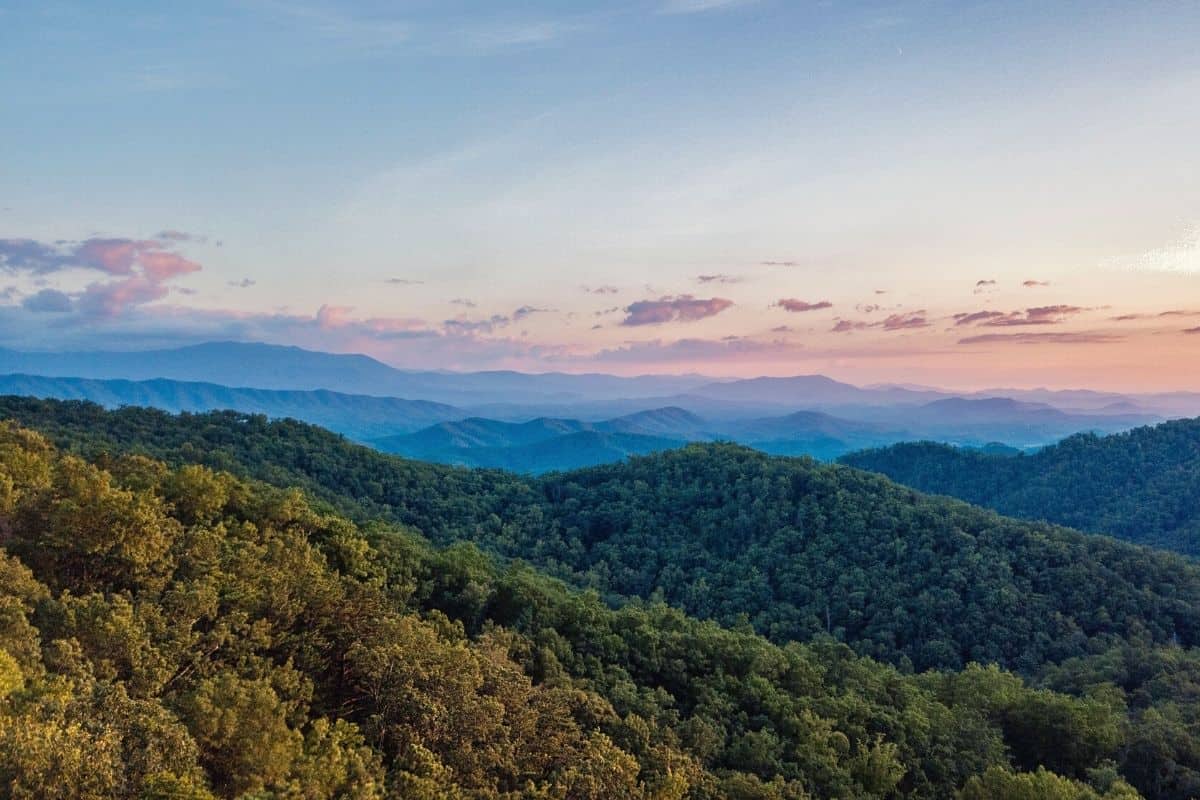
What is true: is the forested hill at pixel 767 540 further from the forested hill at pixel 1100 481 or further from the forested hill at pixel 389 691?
the forested hill at pixel 1100 481

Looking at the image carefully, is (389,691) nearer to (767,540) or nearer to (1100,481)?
(767,540)

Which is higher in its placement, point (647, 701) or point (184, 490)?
point (184, 490)

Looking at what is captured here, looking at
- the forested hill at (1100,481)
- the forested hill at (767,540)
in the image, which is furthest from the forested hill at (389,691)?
the forested hill at (1100,481)

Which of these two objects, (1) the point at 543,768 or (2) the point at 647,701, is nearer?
(1) the point at 543,768

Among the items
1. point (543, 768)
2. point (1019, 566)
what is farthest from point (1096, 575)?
point (543, 768)

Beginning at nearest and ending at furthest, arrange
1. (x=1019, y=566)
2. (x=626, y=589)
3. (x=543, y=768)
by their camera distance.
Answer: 1. (x=543, y=768)
2. (x=1019, y=566)
3. (x=626, y=589)

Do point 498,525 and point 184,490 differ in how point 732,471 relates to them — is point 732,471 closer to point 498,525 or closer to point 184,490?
point 498,525
